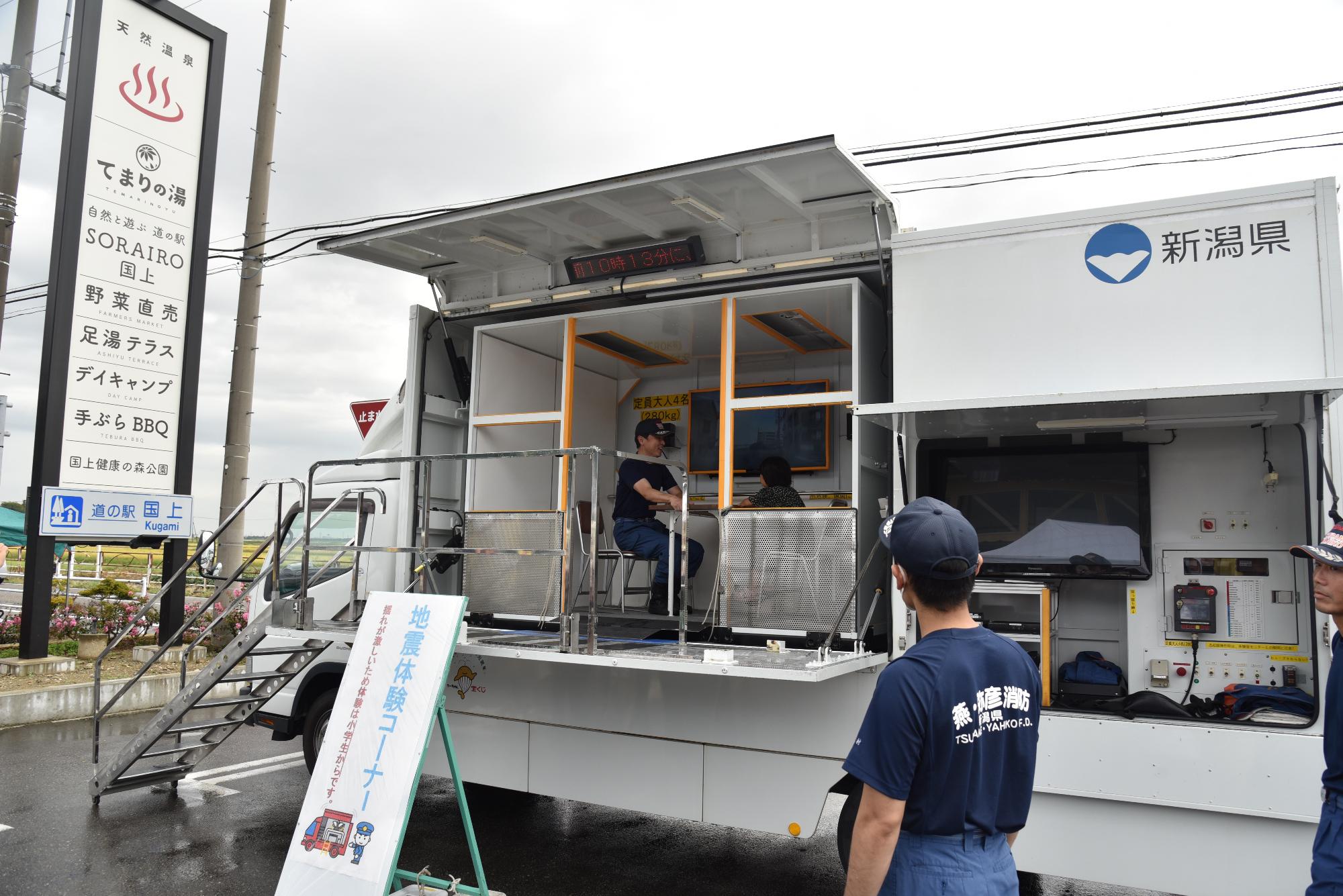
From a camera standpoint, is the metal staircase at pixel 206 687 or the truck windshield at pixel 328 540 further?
the truck windshield at pixel 328 540

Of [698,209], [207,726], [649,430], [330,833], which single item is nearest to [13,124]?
[207,726]

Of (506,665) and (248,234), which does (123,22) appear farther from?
(506,665)

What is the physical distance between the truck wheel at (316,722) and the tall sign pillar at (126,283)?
383cm

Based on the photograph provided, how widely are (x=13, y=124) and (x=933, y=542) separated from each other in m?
12.5

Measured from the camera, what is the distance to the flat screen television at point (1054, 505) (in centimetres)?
487

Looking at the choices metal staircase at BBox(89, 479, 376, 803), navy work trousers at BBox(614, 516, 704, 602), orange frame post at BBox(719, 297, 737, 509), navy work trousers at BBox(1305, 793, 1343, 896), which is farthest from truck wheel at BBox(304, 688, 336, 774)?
navy work trousers at BBox(1305, 793, 1343, 896)

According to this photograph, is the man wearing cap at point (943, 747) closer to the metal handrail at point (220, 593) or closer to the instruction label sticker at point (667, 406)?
the metal handrail at point (220, 593)

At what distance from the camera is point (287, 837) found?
5.98 meters

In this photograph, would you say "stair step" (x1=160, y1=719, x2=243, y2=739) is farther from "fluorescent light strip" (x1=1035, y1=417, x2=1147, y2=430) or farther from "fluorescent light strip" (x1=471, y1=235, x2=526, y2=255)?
"fluorescent light strip" (x1=1035, y1=417, x2=1147, y2=430)

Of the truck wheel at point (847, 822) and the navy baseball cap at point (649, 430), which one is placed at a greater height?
the navy baseball cap at point (649, 430)

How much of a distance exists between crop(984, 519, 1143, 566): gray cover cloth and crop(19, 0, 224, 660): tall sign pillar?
8.01 meters

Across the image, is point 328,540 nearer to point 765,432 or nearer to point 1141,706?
point 765,432

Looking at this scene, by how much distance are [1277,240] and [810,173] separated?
217 centimetres

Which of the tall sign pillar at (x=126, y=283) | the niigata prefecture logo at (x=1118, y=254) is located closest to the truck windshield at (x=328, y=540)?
the tall sign pillar at (x=126, y=283)
